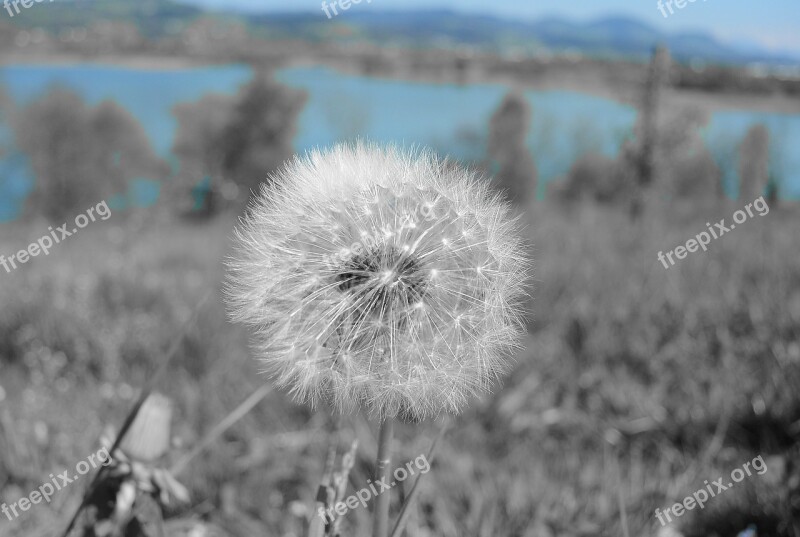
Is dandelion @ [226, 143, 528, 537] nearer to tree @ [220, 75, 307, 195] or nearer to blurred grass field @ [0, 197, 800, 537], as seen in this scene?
blurred grass field @ [0, 197, 800, 537]

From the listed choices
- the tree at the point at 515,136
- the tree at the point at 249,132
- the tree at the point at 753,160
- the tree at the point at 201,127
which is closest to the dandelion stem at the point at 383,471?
the tree at the point at 753,160

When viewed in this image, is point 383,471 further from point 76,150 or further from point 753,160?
point 76,150

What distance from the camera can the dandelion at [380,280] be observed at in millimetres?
1371

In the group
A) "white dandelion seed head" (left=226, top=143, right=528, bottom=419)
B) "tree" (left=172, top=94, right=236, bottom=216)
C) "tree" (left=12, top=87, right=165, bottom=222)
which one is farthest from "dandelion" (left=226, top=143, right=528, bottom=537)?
"tree" (left=172, top=94, right=236, bottom=216)

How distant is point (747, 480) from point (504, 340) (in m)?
1.48

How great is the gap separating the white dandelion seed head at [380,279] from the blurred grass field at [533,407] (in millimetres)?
600

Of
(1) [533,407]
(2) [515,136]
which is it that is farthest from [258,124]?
(1) [533,407]

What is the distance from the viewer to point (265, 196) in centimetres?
150

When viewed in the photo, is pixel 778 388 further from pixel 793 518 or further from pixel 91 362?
pixel 91 362

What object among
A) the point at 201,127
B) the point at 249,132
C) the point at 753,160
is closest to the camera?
the point at 753,160

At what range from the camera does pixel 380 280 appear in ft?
4.64

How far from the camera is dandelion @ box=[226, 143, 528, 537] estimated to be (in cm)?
137

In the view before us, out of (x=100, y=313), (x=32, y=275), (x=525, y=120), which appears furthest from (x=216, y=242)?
(x=525, y=120)

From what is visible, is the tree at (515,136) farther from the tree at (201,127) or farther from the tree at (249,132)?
the tree at (201,127)
